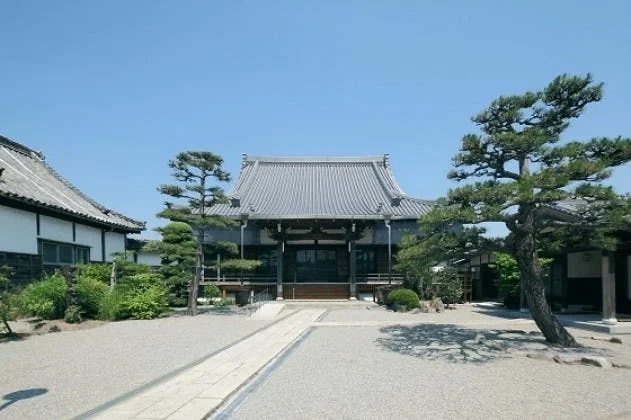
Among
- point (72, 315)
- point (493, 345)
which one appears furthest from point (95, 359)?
point (493, 345)

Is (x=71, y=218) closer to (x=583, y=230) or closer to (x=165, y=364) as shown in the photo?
(x=165, y=364)

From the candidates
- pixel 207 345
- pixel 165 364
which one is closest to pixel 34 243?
pixel 207 345

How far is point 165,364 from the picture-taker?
8383 millimetres

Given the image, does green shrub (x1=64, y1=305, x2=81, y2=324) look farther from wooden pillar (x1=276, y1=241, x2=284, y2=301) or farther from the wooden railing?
the wooden railing

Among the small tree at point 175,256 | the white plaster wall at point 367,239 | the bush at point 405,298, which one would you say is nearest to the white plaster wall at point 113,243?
the small tree at point 175,256

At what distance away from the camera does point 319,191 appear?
2914 cm

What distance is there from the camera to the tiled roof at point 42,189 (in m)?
15.5

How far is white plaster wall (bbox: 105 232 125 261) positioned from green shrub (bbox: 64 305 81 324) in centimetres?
736

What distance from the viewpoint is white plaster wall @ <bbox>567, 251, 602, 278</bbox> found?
17516mm

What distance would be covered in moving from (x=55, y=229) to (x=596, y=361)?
17151 millimetres

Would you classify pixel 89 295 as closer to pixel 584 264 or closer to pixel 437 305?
pixel 437 305

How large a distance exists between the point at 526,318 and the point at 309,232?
11763mm

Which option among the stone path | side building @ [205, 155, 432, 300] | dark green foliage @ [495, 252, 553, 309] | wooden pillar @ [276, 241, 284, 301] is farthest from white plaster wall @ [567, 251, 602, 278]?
wooden pillar @ [276, 241, 284, 301]

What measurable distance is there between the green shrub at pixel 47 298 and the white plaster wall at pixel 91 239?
4923 mm
